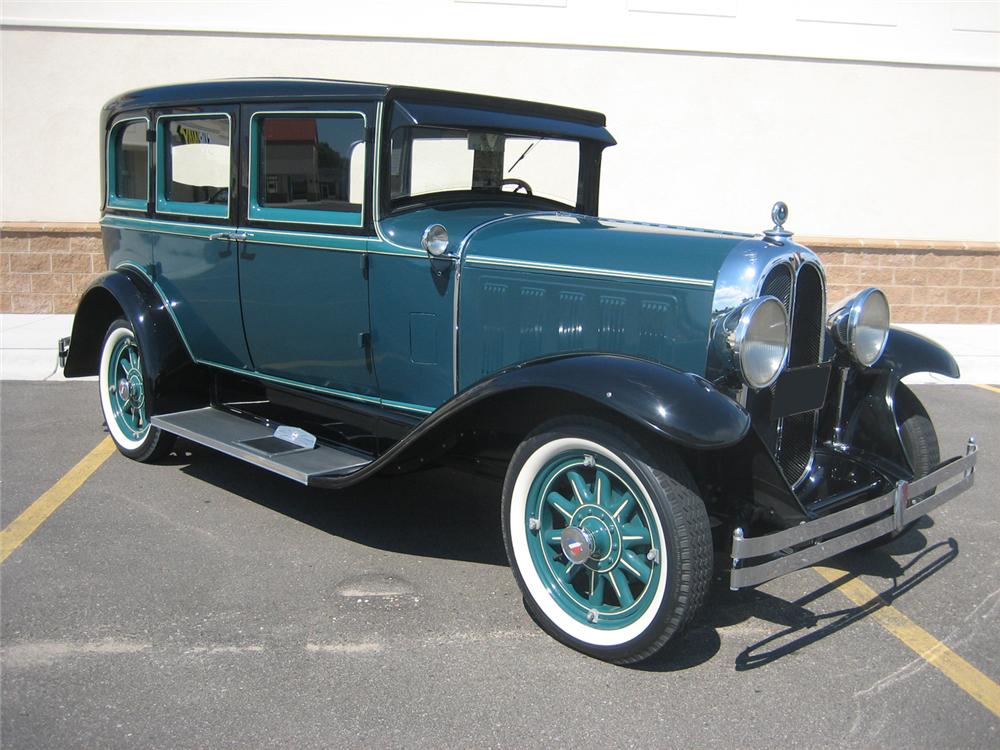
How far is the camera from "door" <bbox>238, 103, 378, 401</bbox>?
153 inches

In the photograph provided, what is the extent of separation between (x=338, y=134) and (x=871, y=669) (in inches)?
110

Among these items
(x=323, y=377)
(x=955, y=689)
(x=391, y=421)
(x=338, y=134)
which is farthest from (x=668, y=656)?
(x=338, y=134)

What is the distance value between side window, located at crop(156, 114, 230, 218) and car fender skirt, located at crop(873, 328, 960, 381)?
2.98 meters

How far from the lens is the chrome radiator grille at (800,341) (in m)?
3.38

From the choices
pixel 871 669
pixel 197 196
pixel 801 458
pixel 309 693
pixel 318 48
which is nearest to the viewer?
pixel 309 693

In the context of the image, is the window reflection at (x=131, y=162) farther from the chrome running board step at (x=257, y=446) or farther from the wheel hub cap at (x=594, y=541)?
the wheel hub cap at (x=594, y=541)

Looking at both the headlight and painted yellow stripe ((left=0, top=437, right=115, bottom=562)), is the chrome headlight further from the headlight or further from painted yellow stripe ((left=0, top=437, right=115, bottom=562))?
painted yellow stripe ((left=0, top=437, right=115, bottom=562))

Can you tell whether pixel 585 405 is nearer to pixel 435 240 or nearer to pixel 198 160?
pixel 435 240

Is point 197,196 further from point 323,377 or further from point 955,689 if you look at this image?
point 955,689

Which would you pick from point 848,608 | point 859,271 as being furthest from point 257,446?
point 859,271

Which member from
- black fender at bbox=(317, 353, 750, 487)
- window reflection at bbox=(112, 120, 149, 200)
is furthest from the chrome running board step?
window reflection at bbox=(112, 120, 149, 200)

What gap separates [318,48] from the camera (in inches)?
376

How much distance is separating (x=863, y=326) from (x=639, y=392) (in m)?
1.33

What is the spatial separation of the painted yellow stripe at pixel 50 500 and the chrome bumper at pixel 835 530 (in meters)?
2.86
